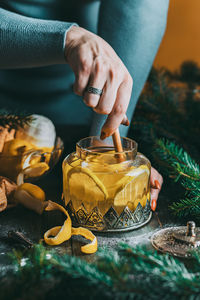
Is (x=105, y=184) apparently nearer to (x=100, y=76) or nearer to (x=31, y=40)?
(x=100, y=76)

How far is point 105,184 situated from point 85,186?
32 mm

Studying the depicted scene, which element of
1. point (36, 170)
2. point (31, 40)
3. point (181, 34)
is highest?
point (31, 40)

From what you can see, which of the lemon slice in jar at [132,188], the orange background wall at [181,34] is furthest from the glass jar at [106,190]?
the orange background wall at [181,34]

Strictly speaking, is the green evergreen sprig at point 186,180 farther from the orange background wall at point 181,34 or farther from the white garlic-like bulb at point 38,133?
the orange background wall at point 181,34

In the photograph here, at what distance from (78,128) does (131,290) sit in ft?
1.96

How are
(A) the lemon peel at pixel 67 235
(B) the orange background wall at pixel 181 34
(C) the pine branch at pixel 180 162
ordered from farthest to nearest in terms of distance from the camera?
1. (B) the orange background wall at pixel 181 34
2. (C) the pine branch at pixel 180 162
3. (A) the lemon peel at pixel 67 235

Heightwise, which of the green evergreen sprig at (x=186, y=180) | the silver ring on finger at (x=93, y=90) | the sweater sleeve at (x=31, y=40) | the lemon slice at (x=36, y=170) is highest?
the sweater sleeve at (x=31, y=40)

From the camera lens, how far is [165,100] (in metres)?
0.98

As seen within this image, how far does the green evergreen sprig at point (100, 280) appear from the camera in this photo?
431 mm

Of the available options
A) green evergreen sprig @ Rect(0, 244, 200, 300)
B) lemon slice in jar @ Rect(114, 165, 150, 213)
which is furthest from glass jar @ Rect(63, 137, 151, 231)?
green evergreen sprig @ Rect(0, 244, 200, 300)

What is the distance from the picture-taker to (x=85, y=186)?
1.97 feet

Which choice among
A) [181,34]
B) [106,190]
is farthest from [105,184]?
[181,34]

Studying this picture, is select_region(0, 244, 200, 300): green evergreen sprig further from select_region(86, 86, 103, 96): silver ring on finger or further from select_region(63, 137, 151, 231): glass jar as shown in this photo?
select_region(86, 86, 103, 96): silver ring on finger

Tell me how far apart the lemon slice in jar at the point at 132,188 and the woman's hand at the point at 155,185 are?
0.21ft
